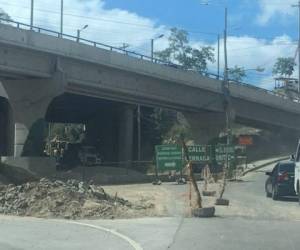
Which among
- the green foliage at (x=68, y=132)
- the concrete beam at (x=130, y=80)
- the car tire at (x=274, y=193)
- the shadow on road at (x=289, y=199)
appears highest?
the concrete beam at (x=130, y=80)

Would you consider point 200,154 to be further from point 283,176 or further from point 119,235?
point 119,235

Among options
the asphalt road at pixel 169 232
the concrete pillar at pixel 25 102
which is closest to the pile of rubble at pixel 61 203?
the asphalt road at pixel 169 232

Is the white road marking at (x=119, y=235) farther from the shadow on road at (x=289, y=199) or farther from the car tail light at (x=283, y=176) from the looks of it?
the shadow on road at (x=289, y=199)

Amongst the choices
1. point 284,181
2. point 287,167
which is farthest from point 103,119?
point 284,181

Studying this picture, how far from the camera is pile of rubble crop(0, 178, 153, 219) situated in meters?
21.9

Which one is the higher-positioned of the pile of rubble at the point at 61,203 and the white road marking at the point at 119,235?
the pile of rubble at the point at 61,203

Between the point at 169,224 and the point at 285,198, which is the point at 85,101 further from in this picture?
the point at 169,224

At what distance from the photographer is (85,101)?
73.0 meters

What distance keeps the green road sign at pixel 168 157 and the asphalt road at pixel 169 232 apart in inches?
869

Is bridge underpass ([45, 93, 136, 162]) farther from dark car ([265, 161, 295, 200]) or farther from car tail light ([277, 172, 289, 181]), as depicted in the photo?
car tail light ([277, 172, 289, 181])

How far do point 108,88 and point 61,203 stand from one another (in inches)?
1315

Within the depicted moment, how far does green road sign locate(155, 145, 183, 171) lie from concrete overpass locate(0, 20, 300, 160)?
10.4 m

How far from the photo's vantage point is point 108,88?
55.8 m

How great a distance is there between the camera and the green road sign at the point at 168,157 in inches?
1775
